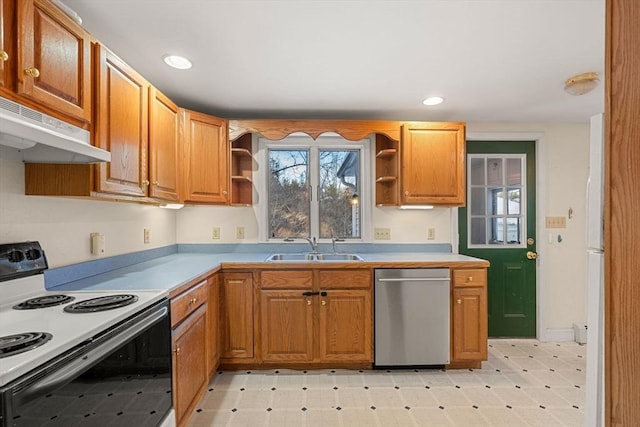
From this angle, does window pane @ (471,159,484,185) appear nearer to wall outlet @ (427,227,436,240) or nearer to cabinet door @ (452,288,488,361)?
wall outlet @ (427,227,436,240)

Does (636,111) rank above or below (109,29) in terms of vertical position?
below

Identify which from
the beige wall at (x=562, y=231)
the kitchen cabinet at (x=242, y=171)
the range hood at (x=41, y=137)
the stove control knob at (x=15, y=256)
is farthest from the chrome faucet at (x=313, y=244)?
the beige wall at (x=562, y=231)

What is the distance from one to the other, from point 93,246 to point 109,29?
47.8 inches

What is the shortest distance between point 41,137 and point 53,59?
1.41 ft

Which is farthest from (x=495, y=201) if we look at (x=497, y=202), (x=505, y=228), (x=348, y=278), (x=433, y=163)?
(x=348, y=278)

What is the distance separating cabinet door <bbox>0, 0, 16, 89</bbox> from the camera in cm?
103

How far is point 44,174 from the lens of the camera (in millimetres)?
1466

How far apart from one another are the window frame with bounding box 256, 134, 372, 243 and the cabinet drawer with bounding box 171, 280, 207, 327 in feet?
3.60

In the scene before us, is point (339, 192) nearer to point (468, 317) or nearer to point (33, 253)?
point (468, 317)

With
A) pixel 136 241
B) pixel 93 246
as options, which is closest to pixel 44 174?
pixel 93 246

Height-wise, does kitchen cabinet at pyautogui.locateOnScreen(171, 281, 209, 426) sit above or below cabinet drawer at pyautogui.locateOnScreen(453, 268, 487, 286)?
below

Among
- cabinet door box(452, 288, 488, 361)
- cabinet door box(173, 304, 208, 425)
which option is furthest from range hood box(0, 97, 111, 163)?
cabinet door box(452, 288, 488, 361)

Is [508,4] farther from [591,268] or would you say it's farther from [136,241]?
[136,241]

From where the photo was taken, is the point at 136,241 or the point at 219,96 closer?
the point at 136,241
